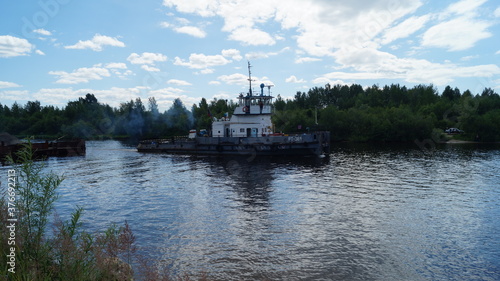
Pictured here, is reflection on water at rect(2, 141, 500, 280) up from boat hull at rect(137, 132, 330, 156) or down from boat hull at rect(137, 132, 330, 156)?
down

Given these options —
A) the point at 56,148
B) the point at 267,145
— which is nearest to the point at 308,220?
the point at 267,145

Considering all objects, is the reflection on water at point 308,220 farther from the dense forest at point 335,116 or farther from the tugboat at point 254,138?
the dense forest at point 335,116

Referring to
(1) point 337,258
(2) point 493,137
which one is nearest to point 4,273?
(1) point 337,258

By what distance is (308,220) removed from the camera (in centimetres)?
1669

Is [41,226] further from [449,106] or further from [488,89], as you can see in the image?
[488,89]

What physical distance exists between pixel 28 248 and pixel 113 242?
2.19 metres

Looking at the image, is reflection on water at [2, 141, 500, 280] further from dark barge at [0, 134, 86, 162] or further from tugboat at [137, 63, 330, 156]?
dark barge at [0, 134, 86, 162]

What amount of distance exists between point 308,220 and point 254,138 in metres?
29.6

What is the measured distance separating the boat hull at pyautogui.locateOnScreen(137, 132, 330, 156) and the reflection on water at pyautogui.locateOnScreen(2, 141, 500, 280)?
12168 mm

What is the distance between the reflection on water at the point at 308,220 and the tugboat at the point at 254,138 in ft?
40.4

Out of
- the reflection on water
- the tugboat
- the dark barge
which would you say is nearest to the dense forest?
the tugboat

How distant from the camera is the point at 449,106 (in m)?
102

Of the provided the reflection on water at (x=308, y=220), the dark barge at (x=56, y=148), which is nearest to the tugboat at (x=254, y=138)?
the reflection on water at (x=308, y=220)

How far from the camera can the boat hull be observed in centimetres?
4384
